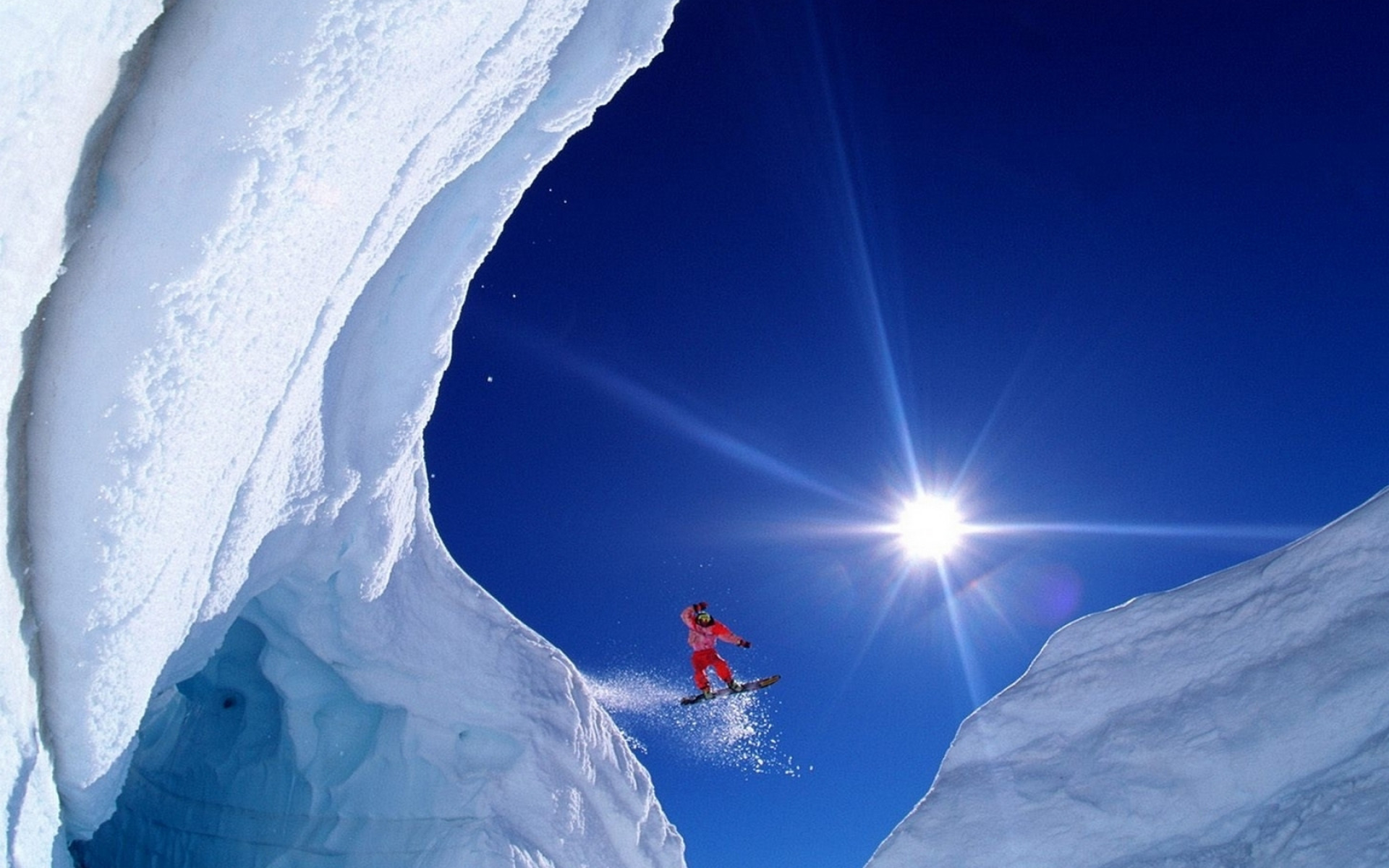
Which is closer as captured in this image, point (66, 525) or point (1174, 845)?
point (66, 525)

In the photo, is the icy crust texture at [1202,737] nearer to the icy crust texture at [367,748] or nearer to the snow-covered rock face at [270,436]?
the snow-covered rock face at [270,436]

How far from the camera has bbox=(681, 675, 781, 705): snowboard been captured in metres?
10.1

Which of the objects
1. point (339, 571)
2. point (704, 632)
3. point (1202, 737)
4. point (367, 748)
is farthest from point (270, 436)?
point (1202, 737)

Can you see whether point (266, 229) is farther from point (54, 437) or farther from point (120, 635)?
point (120, 635)

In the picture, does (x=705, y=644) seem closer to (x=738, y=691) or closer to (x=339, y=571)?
(x=738, y=691)

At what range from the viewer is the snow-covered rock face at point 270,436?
2734 millimetres

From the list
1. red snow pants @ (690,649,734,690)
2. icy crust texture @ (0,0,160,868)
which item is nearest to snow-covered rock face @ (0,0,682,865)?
icy crust texture @ (0,0,160,868)

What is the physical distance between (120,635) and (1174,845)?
9.66 metres

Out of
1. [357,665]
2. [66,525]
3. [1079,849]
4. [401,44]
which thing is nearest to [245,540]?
[66,525]

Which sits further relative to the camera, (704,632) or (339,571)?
(704,632)

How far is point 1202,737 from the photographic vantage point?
8000mm

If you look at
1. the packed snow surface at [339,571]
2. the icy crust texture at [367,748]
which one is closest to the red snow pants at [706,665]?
the packed snow surface at [339,571]

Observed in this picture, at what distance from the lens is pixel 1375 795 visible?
259 inches

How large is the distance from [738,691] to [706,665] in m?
0.58
